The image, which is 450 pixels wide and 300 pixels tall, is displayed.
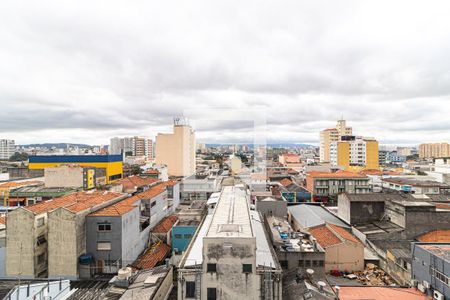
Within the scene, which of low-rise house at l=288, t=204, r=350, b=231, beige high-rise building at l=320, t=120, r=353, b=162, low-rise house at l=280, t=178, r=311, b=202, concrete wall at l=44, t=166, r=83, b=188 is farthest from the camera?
beige high-rise building at l=320, t=120, r=353, b=162

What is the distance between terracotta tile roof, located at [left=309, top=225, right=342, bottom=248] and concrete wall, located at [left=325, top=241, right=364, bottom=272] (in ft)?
1.49

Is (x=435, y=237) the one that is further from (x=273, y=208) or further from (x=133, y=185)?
(x=133, y=185)

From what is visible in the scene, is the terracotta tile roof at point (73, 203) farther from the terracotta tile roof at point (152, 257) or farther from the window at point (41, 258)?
the terracotta tile roof at point (152, 257)

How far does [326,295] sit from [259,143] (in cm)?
2680

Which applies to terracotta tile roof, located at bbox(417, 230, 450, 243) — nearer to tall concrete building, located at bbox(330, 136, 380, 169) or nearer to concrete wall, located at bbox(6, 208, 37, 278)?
concrete wall, located at bbox(6, 208, 37, 278)

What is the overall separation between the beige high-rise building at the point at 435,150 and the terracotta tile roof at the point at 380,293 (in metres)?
130

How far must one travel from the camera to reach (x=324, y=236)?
20672mm

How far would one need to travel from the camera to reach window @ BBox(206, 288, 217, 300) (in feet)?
36.7

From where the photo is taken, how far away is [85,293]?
13992 mm

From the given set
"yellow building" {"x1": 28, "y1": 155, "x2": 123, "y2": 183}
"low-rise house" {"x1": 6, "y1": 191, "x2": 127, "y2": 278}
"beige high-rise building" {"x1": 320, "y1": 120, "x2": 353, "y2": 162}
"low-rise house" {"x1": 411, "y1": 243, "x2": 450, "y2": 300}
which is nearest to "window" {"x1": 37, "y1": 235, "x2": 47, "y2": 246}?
"low-rise house" {"x1": 6, "y1": 191, "x2": 127, "y2": 278}

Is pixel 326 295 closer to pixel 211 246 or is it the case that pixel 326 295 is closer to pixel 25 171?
pixel 211 246

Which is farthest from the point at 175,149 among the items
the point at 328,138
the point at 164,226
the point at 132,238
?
the point at 328,138

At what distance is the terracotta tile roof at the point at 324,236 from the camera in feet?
63.4

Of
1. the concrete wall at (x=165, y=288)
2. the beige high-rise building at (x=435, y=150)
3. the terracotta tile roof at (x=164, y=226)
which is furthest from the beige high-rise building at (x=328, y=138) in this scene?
the concrete wall at (x=165, y=288)
